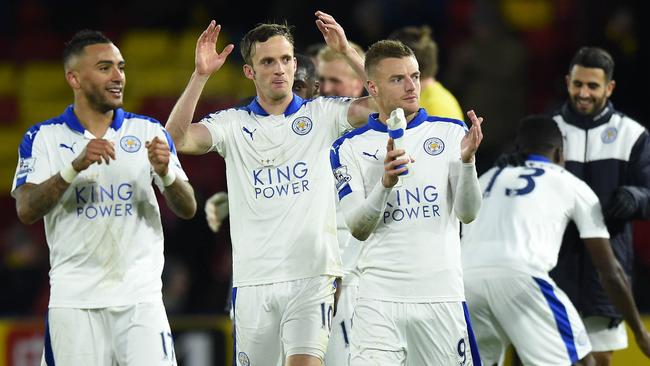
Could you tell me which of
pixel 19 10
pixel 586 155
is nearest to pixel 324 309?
pixel 586 155

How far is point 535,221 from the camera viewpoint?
27.5 feet

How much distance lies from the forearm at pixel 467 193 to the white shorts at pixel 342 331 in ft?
5.11

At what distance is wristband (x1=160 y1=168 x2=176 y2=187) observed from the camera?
263 inches

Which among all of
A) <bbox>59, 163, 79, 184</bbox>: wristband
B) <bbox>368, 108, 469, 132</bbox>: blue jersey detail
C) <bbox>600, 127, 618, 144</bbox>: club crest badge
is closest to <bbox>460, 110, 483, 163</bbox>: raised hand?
<bbox>368, 108, 469, 132</bbox>: blue jersey detail

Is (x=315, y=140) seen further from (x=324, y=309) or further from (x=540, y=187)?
(x=540, y=187)

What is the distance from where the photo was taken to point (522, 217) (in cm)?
841

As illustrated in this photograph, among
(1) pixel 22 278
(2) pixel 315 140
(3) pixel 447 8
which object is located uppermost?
(3) pixel 447 8

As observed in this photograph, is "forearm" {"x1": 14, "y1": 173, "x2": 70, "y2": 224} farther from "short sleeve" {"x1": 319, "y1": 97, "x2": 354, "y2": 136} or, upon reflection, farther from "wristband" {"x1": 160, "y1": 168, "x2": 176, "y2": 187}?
"short sleeve" {"x1": 319, "y1": 97, "x2": 354, "y2": 136}

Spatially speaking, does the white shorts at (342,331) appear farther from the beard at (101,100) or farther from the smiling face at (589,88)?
the smiling face at (589,88)

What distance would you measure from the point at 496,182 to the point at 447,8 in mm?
6971

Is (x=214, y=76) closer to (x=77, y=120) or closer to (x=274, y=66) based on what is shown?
(x=274, y=66)

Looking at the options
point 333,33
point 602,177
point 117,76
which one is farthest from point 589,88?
point 117,76

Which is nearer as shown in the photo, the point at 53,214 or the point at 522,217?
the point at 53,214

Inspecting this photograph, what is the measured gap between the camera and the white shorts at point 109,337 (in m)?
6.70
